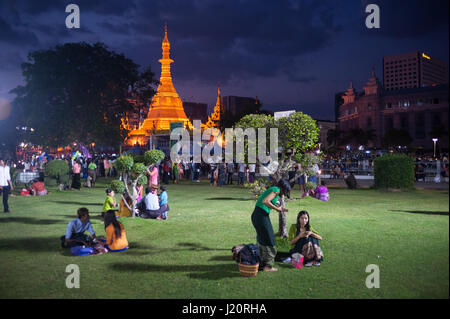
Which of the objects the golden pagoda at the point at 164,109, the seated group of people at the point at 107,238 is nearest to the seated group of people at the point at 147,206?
the seated group of people at the point at 107,238

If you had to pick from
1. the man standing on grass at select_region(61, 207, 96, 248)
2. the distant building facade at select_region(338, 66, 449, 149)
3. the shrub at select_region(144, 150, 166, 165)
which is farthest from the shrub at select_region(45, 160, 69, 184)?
the distant building facade at select_region(338, 66, 449, 149)

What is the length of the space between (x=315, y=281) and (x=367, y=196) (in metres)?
12.0

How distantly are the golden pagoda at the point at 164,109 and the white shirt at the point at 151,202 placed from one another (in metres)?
43.4

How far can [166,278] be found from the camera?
19.6 ft

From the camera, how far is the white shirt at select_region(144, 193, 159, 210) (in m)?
11.2

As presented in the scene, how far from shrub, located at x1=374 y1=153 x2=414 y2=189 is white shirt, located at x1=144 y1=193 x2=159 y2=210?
12.4 meters

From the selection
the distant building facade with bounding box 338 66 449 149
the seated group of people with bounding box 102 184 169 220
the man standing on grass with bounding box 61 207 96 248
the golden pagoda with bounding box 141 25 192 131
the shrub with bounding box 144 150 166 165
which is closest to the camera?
the man standing on grass with bounding box 61 207 96 248

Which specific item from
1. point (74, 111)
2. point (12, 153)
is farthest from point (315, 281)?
point (12, 153)

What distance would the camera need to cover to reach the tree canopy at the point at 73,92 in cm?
2802

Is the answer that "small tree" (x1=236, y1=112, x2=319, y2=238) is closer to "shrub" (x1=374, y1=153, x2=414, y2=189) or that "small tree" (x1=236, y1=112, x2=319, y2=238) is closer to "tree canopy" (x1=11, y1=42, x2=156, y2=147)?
"shrub" (x1=374, y1=153, x2=414, y2=189)

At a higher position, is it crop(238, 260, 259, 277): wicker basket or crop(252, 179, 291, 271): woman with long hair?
crop(252, 179, 291, 271): woman with long hair

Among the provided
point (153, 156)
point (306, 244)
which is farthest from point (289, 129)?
point (153, 156)
